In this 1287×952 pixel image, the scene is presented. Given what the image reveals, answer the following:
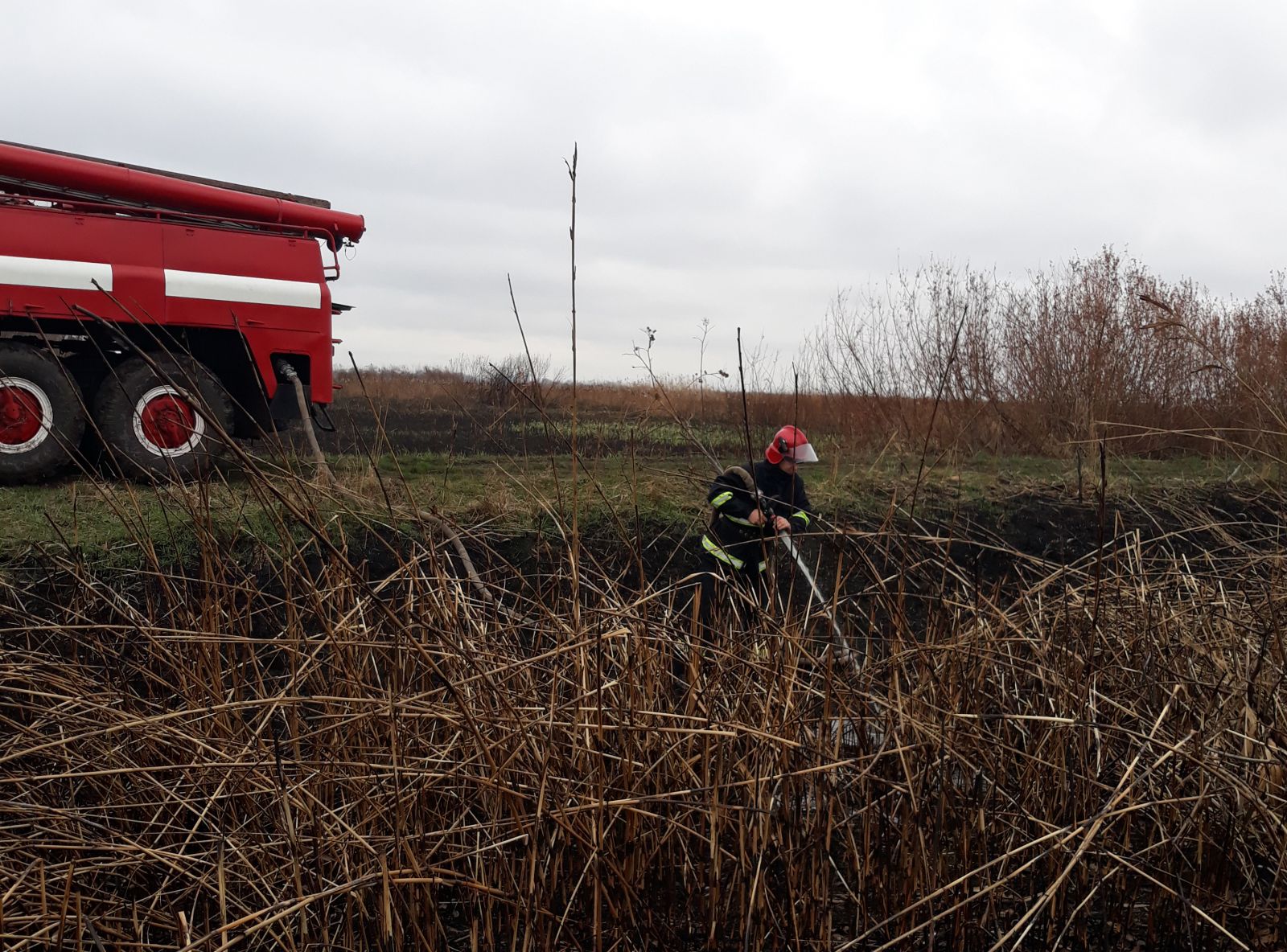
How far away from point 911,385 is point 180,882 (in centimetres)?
1293

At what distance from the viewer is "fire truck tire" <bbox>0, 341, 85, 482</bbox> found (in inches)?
275

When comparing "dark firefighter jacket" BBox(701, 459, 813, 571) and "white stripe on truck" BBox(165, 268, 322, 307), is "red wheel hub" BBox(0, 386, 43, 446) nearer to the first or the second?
"white stripe on truck" BBox(165, 268, 322, 307)

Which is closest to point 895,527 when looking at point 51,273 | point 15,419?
point 51,273

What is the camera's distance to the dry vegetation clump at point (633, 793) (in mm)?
1876

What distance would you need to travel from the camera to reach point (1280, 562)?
273 centimetres

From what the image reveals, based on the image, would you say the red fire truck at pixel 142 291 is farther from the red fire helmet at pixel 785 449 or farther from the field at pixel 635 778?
the field at pixel 635 778

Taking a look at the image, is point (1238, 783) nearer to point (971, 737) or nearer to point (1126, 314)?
point (971, 737)

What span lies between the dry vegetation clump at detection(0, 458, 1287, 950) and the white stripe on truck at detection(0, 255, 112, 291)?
532 centimetres

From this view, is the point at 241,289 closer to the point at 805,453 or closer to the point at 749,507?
the point at 749,507

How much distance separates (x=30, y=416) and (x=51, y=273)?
986 millimetres

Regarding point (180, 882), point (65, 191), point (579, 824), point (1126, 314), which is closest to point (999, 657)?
point (579, 824)

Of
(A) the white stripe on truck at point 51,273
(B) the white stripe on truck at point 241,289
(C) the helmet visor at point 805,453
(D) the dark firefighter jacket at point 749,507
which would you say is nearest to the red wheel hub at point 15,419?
(A) the white stripe on truck at point 51,273

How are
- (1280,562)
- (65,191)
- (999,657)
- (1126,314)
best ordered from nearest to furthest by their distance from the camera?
(999,657) < (1280,562) < (65,191) < (1126,314)

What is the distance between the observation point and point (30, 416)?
7.00 metres
